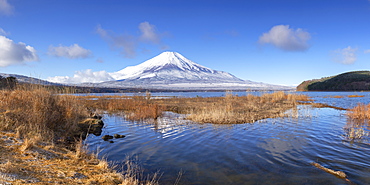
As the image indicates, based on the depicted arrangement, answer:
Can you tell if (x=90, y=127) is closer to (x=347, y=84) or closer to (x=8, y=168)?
(x=8, y=168)

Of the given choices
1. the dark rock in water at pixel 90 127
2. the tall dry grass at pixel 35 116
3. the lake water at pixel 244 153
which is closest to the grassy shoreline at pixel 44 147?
the tall dry grass at pixel 35 116

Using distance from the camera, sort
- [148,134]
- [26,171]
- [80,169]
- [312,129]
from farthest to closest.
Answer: [312,129] < [148,134] < [80,169] < [26,171]

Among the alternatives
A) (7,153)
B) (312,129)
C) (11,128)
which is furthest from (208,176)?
(312,129)

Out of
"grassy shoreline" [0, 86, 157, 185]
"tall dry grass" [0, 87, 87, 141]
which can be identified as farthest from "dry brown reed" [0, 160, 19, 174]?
"tall dry grass" [0, 87, 87, 141]

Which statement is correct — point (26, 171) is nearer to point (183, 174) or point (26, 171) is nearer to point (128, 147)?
point (183, 174)

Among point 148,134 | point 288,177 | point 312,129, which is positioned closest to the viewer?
point 288,177

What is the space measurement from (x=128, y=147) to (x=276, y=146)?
698 cm

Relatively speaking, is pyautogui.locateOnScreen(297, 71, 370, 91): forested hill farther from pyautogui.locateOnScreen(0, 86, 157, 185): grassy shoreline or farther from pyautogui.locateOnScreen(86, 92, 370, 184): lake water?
pyautogui.locateOnScreen(0, 86, 157, 185): grassy shoreline

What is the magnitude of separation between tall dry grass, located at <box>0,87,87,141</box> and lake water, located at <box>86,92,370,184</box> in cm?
163

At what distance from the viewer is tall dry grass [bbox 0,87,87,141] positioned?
27.0 feet

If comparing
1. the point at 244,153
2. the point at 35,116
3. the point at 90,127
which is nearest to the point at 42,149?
the point at 35,116

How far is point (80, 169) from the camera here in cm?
567

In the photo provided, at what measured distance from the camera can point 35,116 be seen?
29.8ft

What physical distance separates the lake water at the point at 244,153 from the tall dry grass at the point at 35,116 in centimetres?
163
